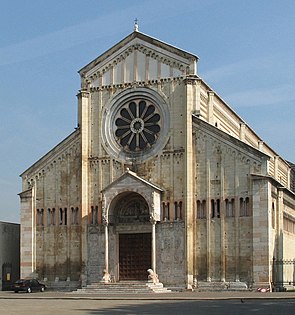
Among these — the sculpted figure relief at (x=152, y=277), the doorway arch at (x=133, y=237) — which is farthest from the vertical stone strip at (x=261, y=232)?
the doorway arch at (x=133, y=237)

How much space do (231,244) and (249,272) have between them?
7.00 feet

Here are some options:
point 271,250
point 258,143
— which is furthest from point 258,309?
point 258,143

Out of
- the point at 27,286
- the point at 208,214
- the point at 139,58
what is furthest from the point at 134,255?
the point at 139,58

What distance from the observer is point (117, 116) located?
55.4 meters

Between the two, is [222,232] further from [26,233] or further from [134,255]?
[26,233]

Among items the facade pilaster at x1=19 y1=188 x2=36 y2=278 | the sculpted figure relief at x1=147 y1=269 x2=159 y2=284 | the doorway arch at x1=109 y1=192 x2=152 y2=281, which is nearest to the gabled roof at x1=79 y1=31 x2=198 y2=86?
the doorway arch at x1=109 y1=192 x2=152 y2=281

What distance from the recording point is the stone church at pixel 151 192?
166 ft

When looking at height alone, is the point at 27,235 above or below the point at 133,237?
above

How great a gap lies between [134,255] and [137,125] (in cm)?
905

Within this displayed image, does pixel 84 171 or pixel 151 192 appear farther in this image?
pixel 84 171

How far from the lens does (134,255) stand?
53.8 metres

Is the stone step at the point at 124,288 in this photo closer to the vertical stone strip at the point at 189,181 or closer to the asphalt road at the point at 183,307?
the vertical stone strip at the point at 189,181

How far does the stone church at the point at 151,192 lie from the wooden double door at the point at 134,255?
0.23ft

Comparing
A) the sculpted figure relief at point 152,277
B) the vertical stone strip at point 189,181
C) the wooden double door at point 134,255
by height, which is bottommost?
the sculpted figure relief at point 152,277
